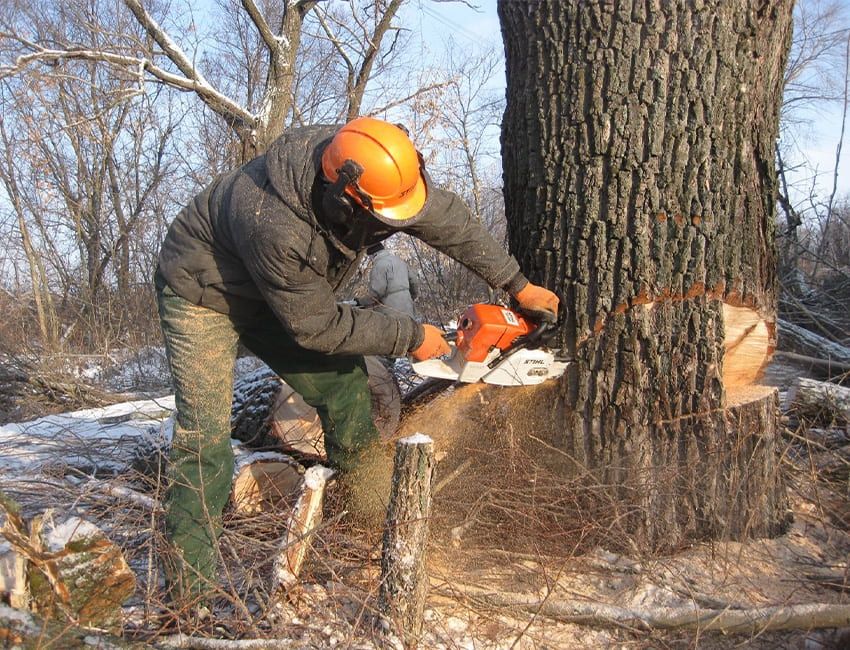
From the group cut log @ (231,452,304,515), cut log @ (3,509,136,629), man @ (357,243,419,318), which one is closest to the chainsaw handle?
cut log @ (231,452,304,515)

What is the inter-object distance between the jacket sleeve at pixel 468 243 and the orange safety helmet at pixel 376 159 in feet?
1.16

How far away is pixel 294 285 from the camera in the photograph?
7.99 ft

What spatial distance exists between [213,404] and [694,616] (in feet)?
6.89

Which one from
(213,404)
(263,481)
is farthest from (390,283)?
(213,404)

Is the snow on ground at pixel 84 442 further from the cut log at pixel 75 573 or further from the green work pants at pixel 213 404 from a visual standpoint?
the cut log at pixel 75 573

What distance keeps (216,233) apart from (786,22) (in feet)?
8.61

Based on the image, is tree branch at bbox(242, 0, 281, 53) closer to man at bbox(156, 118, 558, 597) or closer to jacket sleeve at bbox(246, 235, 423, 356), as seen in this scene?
man at bbox(156, 118, 558, 597)

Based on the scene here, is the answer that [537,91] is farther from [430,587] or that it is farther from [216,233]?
[430,587]

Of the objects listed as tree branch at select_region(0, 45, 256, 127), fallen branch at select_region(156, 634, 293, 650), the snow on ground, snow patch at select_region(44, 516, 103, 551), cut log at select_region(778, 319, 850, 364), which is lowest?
fallen branch at select_region(156, 634, 293, 650)

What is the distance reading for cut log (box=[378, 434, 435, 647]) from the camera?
212cm

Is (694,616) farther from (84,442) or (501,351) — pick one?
(84,442)

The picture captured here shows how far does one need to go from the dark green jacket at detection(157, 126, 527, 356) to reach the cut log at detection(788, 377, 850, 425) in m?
2.41

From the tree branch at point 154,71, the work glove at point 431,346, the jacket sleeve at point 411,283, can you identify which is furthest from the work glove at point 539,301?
the tree branch at point 154,71

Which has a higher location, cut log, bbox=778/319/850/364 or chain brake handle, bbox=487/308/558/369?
chain brake handle, bbox=487/308/558/369
